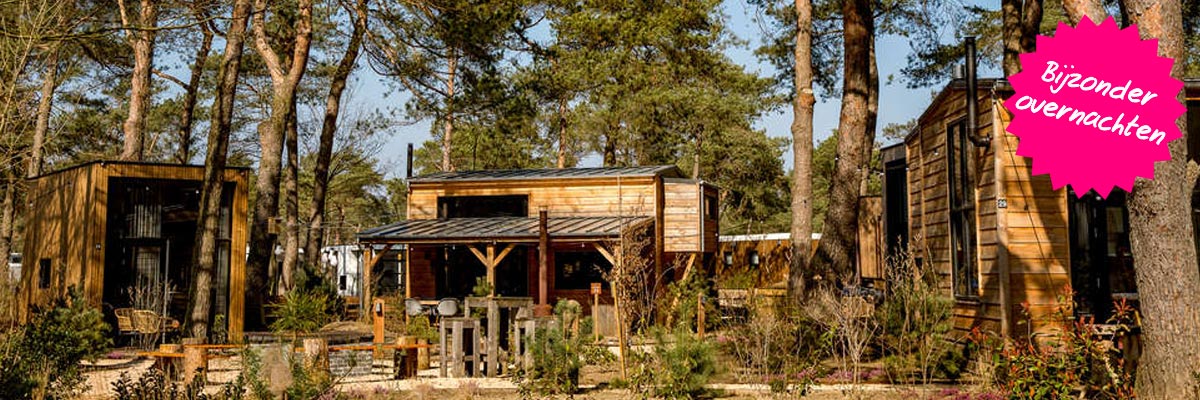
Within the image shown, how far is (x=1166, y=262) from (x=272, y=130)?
17006 mm

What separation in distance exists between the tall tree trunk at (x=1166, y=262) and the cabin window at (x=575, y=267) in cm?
1764

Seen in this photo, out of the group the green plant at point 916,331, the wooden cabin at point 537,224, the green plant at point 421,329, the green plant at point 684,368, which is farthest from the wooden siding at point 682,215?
the green plant at point 684,368

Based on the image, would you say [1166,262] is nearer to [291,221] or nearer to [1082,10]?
[1082,10]

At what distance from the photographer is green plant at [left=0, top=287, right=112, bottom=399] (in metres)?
8.17

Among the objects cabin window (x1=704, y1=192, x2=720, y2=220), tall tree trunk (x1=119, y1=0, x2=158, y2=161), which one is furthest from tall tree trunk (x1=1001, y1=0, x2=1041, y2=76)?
A: tall tree trunk (x1=119, y1=0, x2=158, y2=161)

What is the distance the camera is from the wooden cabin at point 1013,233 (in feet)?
36.7

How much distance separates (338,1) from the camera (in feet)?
63.6

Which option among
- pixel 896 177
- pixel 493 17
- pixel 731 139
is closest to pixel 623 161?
pixel 731 139

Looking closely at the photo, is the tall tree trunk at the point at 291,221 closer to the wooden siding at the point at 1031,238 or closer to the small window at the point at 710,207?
the small window at the point at 710,207

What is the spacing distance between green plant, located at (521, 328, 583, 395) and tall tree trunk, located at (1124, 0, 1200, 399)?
4.91 metres

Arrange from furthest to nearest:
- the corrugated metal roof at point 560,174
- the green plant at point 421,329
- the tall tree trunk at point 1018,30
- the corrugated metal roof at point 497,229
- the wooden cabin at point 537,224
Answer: the corrugated metal roof at point 560,174, the wooden cabin at point 537,224, the corrugated metal roof at point 497,229, the green plant at point 421,329, the tall tree trunk at point 1018,30

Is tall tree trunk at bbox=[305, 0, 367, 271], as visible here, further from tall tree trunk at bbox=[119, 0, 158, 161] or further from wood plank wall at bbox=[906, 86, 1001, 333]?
wood plank wall at bbox=[906, 86, 1001, 333]

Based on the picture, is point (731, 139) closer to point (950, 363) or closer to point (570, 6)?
point (570, 6)

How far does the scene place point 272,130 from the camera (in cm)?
2119
